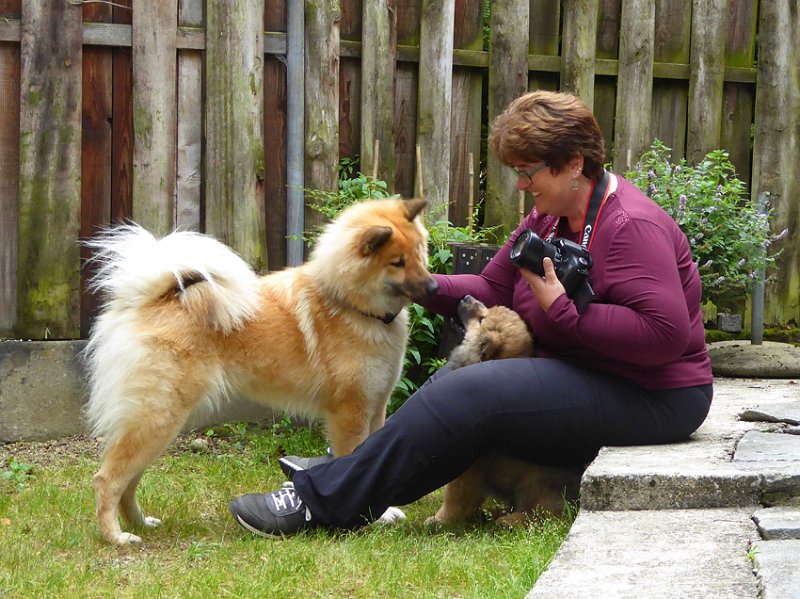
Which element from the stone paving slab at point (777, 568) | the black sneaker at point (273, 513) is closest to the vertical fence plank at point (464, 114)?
the black sneaker at point (273, 513)

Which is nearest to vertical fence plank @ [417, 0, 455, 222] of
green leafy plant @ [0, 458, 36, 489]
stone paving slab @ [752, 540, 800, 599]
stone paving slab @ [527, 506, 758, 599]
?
green leafy plant @ [0, 458, 36, 489]

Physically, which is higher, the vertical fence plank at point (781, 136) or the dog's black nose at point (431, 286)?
the vertical fence plank at point (781, 136)

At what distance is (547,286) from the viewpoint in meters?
3.31

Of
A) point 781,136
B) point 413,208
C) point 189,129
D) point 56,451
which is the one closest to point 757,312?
point 781,136

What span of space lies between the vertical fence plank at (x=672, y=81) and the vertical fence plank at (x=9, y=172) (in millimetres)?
3724

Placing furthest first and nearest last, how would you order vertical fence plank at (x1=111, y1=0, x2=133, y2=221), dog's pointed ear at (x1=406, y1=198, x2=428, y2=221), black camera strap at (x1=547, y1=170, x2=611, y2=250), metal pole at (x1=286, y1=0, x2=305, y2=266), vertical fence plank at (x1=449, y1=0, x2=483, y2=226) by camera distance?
vertical fence plank at (x1=449, y1=0, x2=483, y2=226) < metal pole at (x1=286, y1=0, x2=305, y2=266) < vertical fence plank at (x1=111, y1=0, x2=133, y2=221) < dog's pointed ear at (x1=406, y1=198, x2=428, y2=221) < black camera strap at (x1=547, y1=170, x2=611, y2=250)

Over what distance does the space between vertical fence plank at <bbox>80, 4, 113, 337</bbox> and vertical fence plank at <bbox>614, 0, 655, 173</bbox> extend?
2.99 m

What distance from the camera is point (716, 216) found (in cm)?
534

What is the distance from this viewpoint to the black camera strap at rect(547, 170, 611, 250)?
3.43 meters

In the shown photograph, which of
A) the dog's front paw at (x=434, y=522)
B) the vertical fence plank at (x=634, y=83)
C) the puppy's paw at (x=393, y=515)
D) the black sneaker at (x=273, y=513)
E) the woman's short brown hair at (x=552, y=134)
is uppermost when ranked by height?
the vertical fence plank at (x=634, y=83)

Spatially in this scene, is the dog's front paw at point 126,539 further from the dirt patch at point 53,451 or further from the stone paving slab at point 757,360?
the stone paving slab at point 757,360

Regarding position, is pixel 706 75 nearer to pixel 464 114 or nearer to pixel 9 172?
pixel 464 114

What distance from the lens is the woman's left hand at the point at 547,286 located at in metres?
3.29

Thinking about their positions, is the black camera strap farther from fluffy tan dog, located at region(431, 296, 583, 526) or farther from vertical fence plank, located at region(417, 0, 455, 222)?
vertical fence plank, located at region(417, 0, 455, 222)
